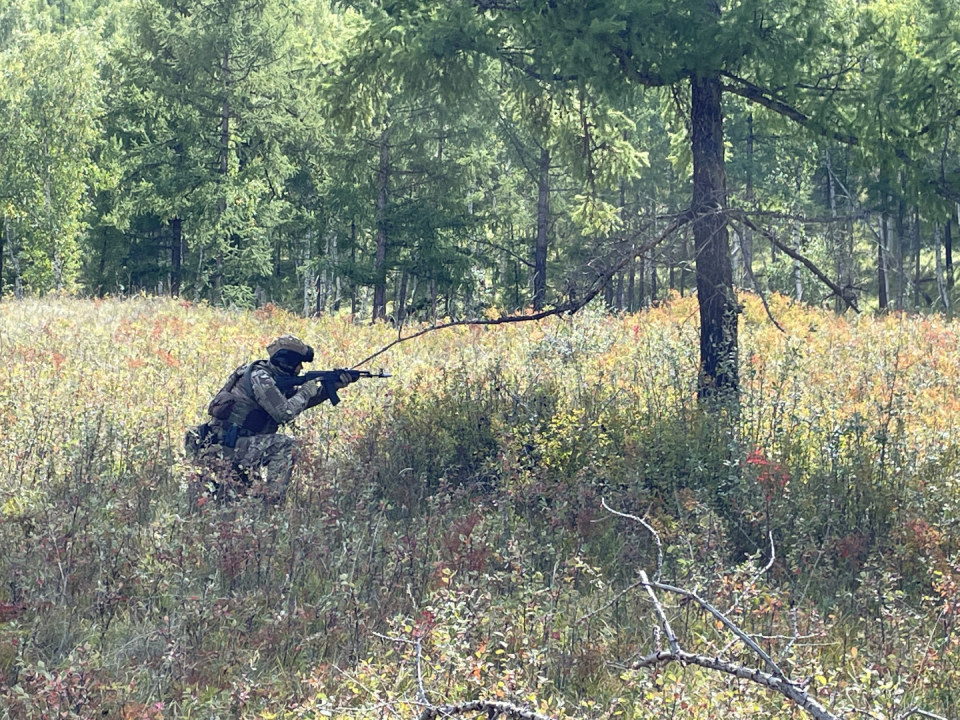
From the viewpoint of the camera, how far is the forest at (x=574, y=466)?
4266 millimetres

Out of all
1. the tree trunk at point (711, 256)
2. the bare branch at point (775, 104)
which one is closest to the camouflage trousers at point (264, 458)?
the tree trunk at point (711, 256)

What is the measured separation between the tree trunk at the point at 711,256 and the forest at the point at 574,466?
1.3 inches

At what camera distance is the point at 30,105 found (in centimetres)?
2955

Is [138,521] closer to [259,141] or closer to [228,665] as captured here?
[228,665]

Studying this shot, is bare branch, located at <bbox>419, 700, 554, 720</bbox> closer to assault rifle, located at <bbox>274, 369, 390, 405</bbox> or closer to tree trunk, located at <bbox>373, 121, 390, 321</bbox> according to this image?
assault rifle, located at <bbox>274, 369, 390, 405</bbox>

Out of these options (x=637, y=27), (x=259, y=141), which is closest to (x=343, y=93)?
(x=637, y=27)

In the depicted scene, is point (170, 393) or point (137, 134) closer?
point (170, 393)

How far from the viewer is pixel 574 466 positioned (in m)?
7.10

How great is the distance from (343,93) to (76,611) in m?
6.45

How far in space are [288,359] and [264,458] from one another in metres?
0.80

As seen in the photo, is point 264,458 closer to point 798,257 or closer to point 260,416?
point 260,416

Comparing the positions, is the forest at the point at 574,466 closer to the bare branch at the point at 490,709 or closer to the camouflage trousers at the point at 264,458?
A: the bare branch at the point at 490,709

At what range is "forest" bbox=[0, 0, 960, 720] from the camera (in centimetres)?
427

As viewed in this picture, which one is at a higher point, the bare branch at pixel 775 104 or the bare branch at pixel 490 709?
the bare branch at pixel 775 104
